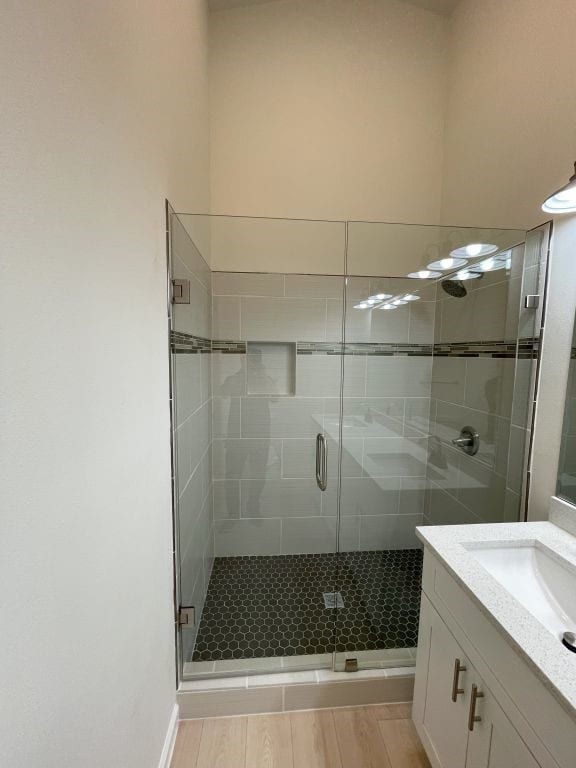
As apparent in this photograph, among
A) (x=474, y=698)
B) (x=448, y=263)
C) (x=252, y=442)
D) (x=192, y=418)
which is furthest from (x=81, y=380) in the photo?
(x=448, y=263)

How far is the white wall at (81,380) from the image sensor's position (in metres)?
0.52

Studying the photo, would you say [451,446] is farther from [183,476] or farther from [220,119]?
[220,119]

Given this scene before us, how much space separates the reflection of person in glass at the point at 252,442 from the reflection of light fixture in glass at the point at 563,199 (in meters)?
1.59

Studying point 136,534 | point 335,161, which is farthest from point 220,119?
point 136,534

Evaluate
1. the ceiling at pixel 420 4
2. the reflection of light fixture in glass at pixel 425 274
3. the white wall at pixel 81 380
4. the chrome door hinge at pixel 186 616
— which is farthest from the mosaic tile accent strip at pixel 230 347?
the ceiling at pixel 420 4

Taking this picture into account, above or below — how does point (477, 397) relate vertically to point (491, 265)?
below

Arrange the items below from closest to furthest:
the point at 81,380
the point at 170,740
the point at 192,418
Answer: the point at 81,380 → the point at 170,740 → the point at 192,418

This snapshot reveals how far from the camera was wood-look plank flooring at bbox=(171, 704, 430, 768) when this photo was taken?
1333 millimetres

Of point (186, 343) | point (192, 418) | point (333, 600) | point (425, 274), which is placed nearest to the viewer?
point (186, 343)

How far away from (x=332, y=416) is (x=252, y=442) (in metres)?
0.56

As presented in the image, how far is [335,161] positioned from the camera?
2250 mm

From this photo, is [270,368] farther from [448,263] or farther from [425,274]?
[448,263]

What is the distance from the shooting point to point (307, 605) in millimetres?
1959

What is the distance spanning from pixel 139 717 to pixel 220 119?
2.85m
